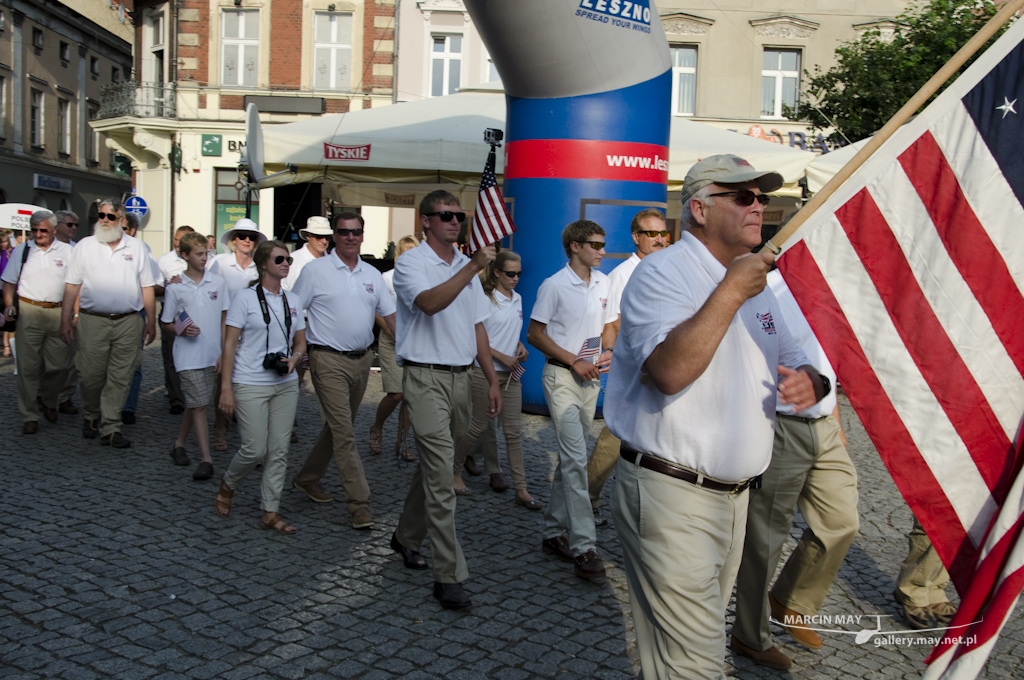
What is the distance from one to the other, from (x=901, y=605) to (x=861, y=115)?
12631 mm

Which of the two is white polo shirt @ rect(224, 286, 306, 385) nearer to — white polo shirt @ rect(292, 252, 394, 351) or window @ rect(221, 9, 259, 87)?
white polo shirt @ rect(292, 252, 394, 351)

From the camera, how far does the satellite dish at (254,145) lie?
421 inches

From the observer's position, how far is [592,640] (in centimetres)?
444

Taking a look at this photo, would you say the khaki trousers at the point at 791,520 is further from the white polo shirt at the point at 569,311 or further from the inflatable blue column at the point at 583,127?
the inflatable blue column at the point at 583,127

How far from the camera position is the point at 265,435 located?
6.12 meters

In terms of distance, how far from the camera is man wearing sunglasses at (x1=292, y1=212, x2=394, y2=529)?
20.1 feet

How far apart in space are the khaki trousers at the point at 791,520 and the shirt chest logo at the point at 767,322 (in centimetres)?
120

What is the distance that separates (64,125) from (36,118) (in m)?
2.61

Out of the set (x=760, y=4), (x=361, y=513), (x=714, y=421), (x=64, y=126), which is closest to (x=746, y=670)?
(x=714, y=421)

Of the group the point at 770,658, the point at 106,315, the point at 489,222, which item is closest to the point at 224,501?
the point at 489,222

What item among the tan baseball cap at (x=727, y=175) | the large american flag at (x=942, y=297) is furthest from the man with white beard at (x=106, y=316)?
the large american flag at (x=942, y=297)

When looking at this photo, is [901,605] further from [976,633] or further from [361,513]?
[361,513]

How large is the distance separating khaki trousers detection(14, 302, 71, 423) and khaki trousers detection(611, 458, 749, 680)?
752cm

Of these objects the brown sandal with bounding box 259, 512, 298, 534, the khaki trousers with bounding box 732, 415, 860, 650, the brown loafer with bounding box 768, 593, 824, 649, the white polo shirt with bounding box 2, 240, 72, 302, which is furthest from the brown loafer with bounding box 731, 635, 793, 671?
the white polo shirt with bounding box 2, 240, 72, 302
